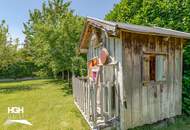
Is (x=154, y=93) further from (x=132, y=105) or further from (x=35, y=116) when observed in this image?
(x=35, y=116)

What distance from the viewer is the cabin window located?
267 inches

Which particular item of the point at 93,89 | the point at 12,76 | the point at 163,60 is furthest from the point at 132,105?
the point at 12,76

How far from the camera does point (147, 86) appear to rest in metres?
6.77

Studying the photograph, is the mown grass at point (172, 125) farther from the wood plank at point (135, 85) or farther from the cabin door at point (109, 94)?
the cabin door at point (109, 94)

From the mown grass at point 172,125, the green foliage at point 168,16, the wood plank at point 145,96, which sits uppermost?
the green foliage at point 168,16

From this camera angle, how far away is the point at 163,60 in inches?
283

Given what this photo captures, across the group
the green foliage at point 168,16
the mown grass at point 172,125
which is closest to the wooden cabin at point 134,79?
the mown grass at point 172,125

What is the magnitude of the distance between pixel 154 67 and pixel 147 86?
731 mm

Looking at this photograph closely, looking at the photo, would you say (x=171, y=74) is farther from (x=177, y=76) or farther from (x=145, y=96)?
(x=145, y=96)

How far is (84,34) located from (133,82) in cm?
446

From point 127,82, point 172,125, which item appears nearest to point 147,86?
point 127,82

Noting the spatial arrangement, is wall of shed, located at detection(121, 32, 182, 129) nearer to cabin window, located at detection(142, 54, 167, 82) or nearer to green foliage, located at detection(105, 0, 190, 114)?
cabin window, located at detection(142, 54, 167, 82)

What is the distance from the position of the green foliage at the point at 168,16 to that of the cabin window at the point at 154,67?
1.90m

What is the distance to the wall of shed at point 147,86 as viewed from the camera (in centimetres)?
630
